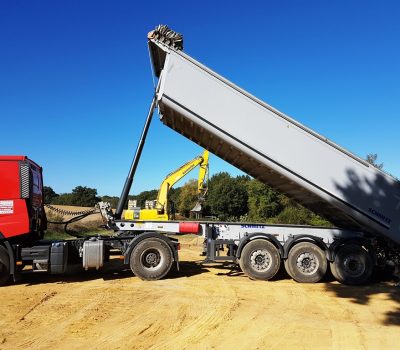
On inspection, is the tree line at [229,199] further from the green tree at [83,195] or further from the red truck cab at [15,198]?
the red truck cab at [15,198]

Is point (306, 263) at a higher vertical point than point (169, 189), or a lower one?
lower

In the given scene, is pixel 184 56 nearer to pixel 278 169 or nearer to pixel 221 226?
pixel 278 169

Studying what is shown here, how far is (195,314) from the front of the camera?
23.7ft

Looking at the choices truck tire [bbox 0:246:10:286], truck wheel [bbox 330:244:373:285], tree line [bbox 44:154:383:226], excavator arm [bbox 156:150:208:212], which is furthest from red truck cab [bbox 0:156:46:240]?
tree line [bbox 44:154:383:226]

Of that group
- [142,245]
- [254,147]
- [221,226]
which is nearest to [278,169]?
[254,147]

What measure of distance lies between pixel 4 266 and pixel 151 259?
3.53 meters

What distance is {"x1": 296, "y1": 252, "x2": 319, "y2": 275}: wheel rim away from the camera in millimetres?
10242

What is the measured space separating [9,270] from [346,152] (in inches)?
333

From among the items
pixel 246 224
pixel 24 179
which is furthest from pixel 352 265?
pixel 24 179

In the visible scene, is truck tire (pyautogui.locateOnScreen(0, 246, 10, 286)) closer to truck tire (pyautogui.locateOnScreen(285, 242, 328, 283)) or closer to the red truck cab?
the red truck cab

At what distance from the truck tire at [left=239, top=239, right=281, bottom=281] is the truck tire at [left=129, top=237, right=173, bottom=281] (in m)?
1.97

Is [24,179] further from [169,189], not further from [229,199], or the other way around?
[229,199]

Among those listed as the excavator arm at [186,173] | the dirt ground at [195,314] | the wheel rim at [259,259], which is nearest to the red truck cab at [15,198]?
the dirt ground at [195,314]

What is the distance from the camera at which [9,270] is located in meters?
9.40
